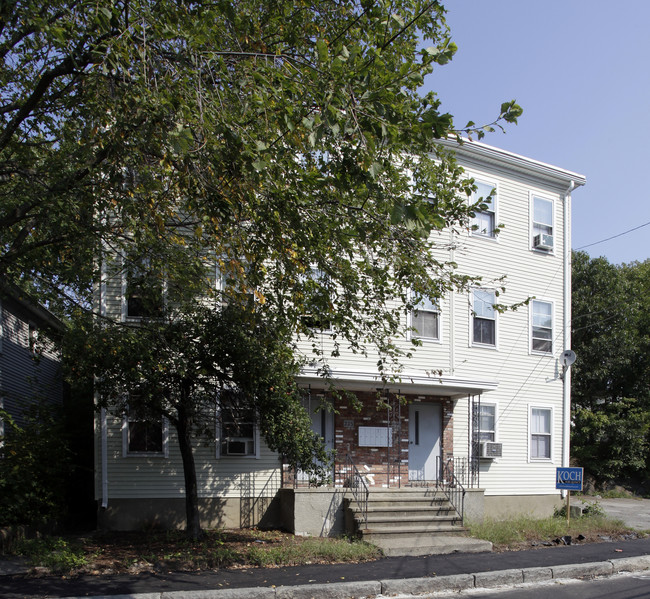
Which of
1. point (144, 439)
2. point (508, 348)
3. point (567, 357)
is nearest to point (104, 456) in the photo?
point (144, 439)

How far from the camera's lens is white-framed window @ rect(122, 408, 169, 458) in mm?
13820

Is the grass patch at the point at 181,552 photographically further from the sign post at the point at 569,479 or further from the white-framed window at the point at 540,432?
the white-framed window at the point at 540,432

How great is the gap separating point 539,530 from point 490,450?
9.09 feet

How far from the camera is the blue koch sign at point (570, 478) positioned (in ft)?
47.7

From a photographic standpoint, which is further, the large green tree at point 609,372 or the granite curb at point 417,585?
the large green tree at point 609,372

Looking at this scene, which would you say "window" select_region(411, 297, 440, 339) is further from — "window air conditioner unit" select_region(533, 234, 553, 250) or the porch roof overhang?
"window air conditioner unit" select_region(533, 234, 553, 250)

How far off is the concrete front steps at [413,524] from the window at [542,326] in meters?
5.84

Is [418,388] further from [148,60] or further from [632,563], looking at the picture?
[148,60]

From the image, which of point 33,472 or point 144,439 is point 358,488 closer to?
point 144,439

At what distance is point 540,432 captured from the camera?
712 inches

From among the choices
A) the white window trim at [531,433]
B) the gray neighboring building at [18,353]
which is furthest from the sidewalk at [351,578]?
the gray neighboring building at [18,353]

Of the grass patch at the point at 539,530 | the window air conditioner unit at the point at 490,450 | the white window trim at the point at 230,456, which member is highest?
the white window trim at the point at 230,456

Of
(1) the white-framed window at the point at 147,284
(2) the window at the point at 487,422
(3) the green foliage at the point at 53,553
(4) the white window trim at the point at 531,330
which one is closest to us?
(1) the white-framed window at the point at 147,284

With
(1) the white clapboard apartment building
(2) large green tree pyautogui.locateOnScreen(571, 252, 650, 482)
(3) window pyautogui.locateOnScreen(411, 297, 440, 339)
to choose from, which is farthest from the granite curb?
(2) large green tree pyautogui.locateOnScreen(571, 252, 650, 482)
